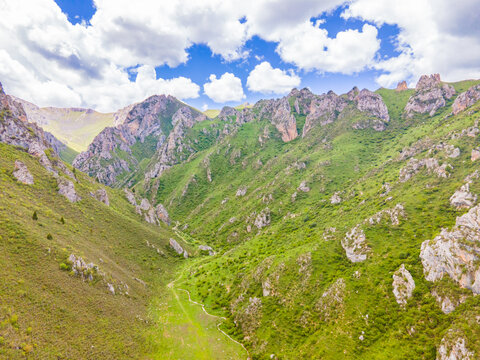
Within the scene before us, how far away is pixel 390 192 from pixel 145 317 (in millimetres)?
97624

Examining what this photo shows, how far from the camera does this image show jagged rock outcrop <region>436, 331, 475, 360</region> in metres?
30.0

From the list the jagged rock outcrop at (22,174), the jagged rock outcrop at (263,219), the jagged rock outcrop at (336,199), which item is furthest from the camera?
the jagged rock outcrop at (263,219)

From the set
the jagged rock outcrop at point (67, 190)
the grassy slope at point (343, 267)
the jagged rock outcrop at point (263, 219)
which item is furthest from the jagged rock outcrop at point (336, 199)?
the jagged rock outcrop at point (67, 190)

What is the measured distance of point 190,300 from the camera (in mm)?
67812

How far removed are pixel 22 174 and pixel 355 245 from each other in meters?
113

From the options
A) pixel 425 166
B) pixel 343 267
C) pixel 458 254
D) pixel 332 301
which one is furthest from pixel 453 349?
pixel 425 166

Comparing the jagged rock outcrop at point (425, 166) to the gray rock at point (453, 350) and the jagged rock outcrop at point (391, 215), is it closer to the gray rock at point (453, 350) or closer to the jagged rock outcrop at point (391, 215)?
the jagged rock outcrop at point (391, 215)

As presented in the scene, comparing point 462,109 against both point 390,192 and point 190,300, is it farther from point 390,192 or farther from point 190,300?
point 190,300

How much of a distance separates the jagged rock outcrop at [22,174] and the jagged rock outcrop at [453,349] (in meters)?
115

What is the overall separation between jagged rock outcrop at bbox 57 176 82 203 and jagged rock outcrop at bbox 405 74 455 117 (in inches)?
9413

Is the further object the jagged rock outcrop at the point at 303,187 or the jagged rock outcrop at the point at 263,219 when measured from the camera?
the jagged rock outcrop at the point at 303,187

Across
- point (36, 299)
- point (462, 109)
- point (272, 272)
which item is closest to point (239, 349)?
point (272, 272)

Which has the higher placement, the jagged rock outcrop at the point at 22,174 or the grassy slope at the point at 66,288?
the jagged rock outcrop at the point at 22,174

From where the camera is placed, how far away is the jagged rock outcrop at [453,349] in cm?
2998
